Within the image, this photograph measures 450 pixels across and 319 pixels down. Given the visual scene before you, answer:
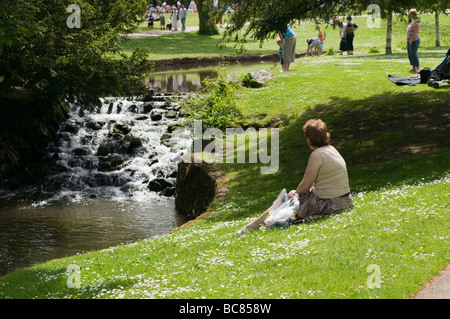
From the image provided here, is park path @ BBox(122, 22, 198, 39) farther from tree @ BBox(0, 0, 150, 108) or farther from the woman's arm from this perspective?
the woman's arm

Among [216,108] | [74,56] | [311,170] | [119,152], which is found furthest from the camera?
[119,152]

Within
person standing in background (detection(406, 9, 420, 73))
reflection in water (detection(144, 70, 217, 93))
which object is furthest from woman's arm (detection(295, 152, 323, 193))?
reflection in water (detection(144, 70, 217, 93))

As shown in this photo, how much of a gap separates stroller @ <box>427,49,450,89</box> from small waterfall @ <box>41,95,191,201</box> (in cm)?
903

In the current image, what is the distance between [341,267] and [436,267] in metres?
1.06

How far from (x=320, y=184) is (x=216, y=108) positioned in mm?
11757

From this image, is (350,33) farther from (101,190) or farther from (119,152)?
(101,190)

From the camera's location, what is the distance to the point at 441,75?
824 inches

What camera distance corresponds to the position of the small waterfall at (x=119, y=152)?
21625 millimetres

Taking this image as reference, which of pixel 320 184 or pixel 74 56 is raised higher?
pixel 74 56

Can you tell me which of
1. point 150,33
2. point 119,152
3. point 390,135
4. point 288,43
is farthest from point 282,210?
point 150,33

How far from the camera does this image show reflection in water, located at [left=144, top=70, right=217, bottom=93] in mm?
33100

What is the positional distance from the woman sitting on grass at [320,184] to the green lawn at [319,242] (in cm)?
30

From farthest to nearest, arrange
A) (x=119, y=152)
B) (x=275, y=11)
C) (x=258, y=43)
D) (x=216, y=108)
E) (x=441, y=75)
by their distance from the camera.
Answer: (x=258, y=43) → (x=119, y=152) → (x=216, y=108) → (x=441, y=75) → (x=275, y=11)

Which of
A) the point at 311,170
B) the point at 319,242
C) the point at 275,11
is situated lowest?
the point at 319,242
